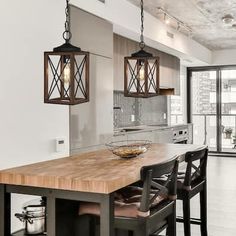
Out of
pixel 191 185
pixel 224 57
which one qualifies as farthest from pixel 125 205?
pixel 224 57

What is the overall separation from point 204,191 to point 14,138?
71.2 inches

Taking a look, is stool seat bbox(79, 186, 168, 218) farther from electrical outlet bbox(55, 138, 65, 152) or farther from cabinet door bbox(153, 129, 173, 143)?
cabinet door bbox(153, 129, 173, 143)

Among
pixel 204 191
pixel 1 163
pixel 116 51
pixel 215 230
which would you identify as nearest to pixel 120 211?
pixel 1 163

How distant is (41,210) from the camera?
8.70 feet

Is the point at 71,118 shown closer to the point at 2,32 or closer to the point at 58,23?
the point at 58,23

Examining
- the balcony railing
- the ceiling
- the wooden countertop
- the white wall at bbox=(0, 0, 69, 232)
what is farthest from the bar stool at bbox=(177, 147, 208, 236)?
the balcony railing

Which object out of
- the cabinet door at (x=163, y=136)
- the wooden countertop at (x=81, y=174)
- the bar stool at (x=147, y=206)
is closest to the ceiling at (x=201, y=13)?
the cabinet door at (x=163, y=136)

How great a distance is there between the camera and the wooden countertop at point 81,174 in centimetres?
216

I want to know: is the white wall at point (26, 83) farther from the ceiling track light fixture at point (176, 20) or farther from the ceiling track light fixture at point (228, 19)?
the ceiling track light fixture at point (228, 19)

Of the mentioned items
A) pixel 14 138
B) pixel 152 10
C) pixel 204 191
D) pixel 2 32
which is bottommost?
pixel 204 191

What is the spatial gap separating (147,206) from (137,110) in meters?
5.28

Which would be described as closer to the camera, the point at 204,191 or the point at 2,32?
the point at 2,32

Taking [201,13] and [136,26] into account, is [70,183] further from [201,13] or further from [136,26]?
[201,13]

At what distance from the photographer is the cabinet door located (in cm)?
678
